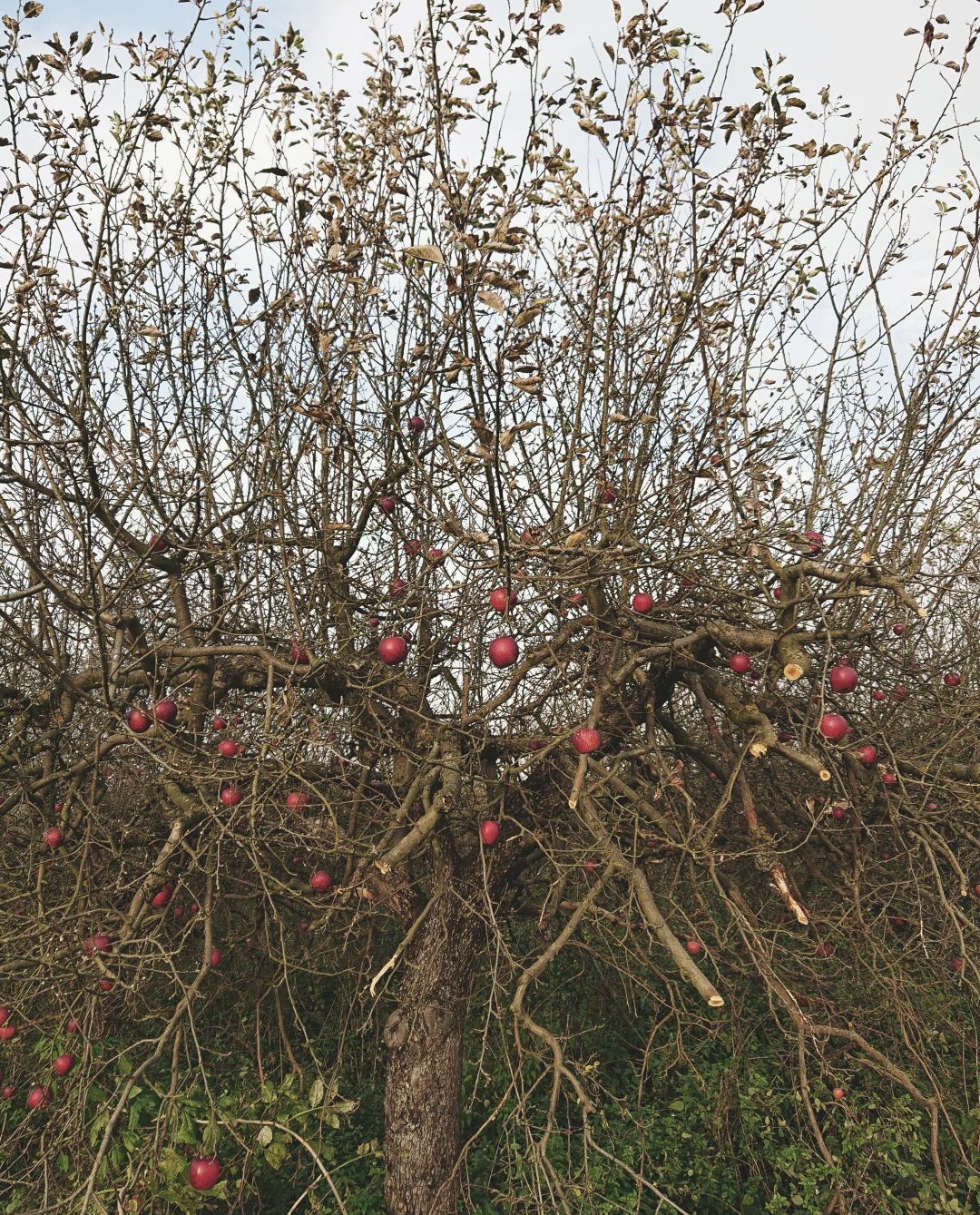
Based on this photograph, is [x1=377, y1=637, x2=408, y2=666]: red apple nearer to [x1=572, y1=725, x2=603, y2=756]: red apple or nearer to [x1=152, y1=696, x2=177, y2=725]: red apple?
[x1=572, y1=725, x2=603, y2=756]: red apple

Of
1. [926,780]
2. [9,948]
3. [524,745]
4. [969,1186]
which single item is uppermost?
[524,745]

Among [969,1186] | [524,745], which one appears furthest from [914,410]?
[969,1186]

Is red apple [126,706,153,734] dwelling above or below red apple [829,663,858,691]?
above

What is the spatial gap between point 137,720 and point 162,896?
648 millimetres

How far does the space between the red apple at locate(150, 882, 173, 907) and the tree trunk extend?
116 cm

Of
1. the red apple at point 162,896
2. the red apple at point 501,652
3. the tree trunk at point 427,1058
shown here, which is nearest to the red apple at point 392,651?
the red apple at point 501,652

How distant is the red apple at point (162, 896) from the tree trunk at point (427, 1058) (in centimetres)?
116

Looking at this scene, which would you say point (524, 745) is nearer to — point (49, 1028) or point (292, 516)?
point (292, 516)

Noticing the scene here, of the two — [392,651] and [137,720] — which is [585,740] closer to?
[392,651]

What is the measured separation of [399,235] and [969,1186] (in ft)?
Result: 18.0

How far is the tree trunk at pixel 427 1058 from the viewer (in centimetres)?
386

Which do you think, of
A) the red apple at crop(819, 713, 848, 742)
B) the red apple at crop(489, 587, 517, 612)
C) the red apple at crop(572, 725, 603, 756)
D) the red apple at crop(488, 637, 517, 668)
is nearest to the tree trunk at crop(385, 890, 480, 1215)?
the red apple at crop(572, 725, 603, 756)

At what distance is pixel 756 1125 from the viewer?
484cm

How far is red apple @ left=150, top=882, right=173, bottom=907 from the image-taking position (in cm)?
311
